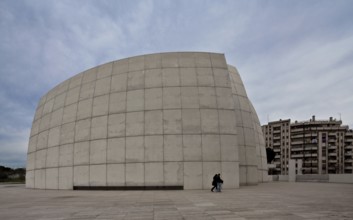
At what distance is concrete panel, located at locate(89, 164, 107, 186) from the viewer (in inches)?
1169

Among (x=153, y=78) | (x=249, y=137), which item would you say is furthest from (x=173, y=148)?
(x=249, y=137)

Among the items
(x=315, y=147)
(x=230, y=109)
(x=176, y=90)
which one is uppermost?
(x=176, y=90)

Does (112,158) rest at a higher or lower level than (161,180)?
higher

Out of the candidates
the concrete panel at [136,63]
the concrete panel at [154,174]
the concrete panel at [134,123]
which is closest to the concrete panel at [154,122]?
the concrete panel at [134,123]

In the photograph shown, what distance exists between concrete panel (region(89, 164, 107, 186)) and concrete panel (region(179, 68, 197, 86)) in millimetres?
11170

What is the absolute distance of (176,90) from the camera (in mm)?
29844

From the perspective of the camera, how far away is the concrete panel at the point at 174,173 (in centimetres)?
2759

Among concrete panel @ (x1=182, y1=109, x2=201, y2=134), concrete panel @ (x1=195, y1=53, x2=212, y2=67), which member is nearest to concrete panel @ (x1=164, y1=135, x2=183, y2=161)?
concrete panel @ (x1=182, y1=109, x2=201, y2=134)

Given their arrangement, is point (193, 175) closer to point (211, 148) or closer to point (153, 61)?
point (211, 148)

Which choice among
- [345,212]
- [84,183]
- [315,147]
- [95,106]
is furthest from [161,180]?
[315,147]

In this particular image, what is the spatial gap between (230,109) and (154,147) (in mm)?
7941

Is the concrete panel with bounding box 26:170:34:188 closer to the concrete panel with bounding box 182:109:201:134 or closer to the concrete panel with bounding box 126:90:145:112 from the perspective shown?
the concrete panel with bounding box 126:90:145:112

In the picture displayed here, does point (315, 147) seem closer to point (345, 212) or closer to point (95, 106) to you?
point (95, 106)

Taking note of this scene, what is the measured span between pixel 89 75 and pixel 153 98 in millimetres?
9916
